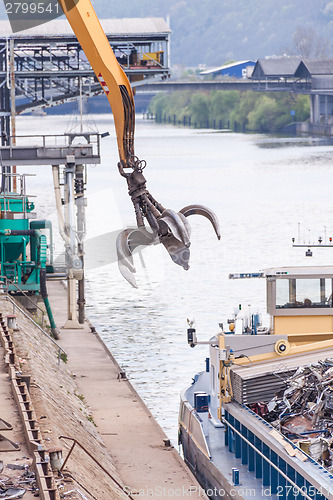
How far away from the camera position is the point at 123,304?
5316 centimetres

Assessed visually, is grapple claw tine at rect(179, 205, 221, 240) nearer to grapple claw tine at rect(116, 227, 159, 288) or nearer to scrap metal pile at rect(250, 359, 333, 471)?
grapple claw tine at rect(116, 227, 159, 288)

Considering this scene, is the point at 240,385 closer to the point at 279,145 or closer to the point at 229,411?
the point at 229,411

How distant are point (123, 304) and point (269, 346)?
91.1ft

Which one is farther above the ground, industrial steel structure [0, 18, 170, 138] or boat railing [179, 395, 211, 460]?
industrial steel structure [0, 18, 170, 138]

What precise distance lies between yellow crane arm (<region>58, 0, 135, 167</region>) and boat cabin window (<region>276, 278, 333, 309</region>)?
869 centimetres

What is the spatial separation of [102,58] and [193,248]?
49128 millimetres

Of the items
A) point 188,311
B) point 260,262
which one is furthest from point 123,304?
point 260,262

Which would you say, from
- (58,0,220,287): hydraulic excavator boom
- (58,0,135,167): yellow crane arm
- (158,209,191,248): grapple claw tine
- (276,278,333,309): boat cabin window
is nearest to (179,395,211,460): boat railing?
(276,278,333,309): boat cabin window

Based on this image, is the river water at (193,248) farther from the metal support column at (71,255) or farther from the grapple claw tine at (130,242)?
the metal support column at (71,255)

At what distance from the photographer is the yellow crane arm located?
64.2ft

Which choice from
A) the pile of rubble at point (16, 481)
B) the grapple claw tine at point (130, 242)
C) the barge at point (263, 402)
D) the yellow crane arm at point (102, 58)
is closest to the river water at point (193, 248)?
the grapple claw tine at point (130, 242)

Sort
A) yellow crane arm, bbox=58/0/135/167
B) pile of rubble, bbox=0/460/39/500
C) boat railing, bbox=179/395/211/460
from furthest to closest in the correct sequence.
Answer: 1. boat railing, bbox=179/395/211/460
2. yellow crane arm, bbox=58/0/135/167
3. pile of rubble, bbox=0/460/39/500

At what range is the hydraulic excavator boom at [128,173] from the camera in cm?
1695

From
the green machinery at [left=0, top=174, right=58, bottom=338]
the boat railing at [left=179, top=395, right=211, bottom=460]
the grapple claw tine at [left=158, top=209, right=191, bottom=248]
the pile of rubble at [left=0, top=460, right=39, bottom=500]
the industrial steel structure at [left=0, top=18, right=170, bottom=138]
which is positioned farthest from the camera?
the industrial steel structure at [left=0, top=18, right=170, bottom=138]
